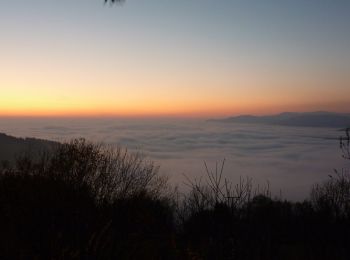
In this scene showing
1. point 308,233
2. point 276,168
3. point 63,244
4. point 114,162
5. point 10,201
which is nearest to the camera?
point 63,244

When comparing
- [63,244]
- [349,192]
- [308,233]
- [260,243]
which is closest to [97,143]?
[260,243]

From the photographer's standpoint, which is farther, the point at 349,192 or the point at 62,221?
the point at 349,192

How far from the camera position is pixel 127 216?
16.8 meters

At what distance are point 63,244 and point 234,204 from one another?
417 cm

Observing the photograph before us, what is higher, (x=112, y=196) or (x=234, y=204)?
(x=234, y=204)

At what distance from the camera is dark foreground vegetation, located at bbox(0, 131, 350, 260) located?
6.81 meters

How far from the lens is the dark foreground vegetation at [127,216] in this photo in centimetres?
681

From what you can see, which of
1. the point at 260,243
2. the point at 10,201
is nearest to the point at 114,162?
the point at 10,201

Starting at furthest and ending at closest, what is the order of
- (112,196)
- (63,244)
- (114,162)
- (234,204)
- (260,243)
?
(114,162), (112,196), (260,243), (234,204), (63,244)

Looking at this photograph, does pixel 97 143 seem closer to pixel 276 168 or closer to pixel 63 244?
pixel 63 244

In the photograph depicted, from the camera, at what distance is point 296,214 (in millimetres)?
37406

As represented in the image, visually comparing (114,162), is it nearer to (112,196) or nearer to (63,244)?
(112,196)

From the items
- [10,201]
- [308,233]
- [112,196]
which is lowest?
[308,233]

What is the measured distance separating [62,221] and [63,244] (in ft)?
8.76
